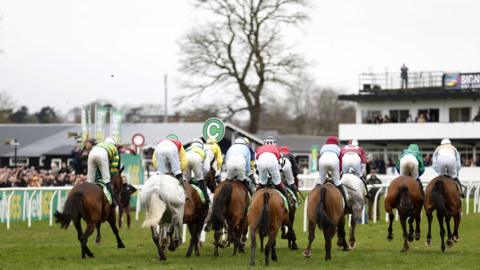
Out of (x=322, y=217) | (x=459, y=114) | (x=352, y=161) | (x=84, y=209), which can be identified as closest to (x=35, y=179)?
(x=84, y=209)

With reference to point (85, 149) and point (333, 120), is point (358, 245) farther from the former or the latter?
point (333, 120)

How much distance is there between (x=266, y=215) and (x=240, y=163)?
175 cm

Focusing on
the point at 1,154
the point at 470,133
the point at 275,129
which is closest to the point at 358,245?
the point at 470,133

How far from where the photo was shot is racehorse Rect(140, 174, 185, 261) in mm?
14930

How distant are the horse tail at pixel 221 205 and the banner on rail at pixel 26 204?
33.9ft

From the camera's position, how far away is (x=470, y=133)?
50.1 meters

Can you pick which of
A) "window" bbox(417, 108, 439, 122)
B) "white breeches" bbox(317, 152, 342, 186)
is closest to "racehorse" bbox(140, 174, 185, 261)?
"white breeches" bbox(317, 152, 342, 186)

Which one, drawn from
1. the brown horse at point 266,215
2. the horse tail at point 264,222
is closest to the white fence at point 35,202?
the brown horse at point 266,215

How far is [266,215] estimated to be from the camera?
14383mm

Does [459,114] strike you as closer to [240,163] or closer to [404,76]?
[404,76]

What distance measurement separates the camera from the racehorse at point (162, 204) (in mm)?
14930

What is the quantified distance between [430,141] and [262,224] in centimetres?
3848

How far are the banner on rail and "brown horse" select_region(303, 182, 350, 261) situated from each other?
11590mm

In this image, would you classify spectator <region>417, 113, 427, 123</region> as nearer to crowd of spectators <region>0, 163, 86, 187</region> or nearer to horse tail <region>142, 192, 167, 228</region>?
crowd of spectators <region>0, 163, 86, 187</region>
